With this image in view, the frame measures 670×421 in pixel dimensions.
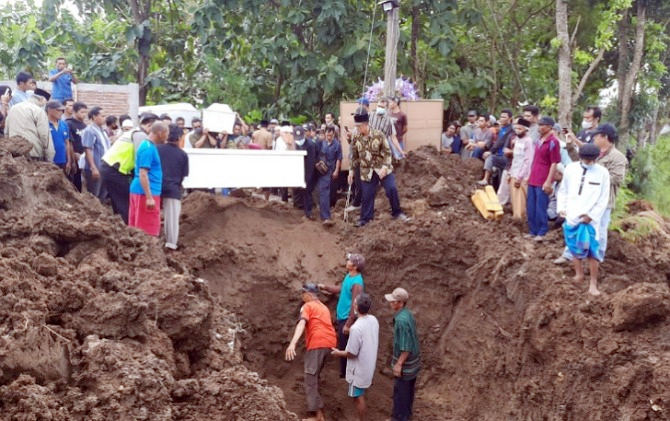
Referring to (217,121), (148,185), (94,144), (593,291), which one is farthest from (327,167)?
(593,291)

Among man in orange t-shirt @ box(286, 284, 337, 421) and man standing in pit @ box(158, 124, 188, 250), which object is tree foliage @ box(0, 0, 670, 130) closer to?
man standing in pit @ box(158, 124, 188, 250)

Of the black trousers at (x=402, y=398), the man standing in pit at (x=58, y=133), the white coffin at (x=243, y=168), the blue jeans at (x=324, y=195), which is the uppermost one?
the man standing in pit at (x=58, y=133)

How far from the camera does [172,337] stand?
6145mm

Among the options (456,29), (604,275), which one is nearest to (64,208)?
(604,275)

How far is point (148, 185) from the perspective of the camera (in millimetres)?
8938

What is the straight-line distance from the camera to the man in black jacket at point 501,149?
477 inches

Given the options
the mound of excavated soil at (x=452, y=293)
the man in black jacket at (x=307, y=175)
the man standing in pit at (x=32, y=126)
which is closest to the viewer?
the mound of excavated soil at (x=452, y=293)

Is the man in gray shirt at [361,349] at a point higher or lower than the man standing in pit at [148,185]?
lower

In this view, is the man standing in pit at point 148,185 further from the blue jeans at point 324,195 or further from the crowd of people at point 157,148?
A: the blue jeans at point 324,195

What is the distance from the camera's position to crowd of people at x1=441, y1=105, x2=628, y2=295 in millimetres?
8453

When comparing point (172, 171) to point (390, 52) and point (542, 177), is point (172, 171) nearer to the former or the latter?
point (542, 177)

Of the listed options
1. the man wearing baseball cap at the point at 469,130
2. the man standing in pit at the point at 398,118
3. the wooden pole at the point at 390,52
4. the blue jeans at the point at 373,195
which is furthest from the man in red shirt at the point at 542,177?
the man wearing baseball cap at the point at 469,130

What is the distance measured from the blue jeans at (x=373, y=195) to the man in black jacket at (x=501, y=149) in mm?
1758

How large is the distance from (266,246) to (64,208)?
13.1ft
